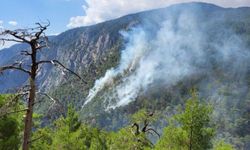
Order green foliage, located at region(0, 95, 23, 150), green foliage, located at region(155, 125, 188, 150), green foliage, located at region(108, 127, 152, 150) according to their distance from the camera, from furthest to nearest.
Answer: green foliage, located at region(108, 127, 152, 150) < green foliage, located at region(155, 125, 188, 150) < green foliage, located at region(0, 95, 23, 150)

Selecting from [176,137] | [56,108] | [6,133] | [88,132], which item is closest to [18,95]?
[56,108]

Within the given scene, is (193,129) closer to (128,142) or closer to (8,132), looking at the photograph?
(128,142)

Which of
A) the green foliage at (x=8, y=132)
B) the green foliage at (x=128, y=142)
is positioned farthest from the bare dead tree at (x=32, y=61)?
the green foliage at (x=128, y=142)

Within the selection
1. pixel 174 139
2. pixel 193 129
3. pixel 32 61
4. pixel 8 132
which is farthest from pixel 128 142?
pixel 32 61

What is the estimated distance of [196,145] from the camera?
29547mm

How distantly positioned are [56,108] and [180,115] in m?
18.3

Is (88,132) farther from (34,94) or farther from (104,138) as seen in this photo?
(34,94)

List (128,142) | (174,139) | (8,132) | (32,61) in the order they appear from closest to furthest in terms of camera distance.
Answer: (32,61) → (8,132) → (174,139) → (128,142)

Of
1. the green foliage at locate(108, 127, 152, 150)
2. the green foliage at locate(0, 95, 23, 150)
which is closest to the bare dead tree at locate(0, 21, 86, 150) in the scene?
the green foliage at locate(0, 95, 23, 150)

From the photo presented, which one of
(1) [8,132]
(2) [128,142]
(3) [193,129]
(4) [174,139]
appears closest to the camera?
(1) [8,132]

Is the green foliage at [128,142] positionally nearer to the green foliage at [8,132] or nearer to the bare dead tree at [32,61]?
the green foliage at [8,132]

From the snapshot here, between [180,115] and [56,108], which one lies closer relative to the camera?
[56,108]

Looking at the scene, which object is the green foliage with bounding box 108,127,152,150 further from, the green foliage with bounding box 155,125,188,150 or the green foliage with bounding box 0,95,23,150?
the green foliage with bounding box 0,95,23,150

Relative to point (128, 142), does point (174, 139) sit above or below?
below
